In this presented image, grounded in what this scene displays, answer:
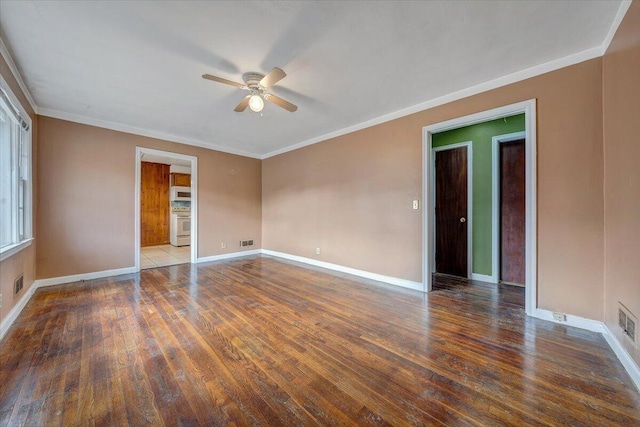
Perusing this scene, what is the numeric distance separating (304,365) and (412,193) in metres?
2.59

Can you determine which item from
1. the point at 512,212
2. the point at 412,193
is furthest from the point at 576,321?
the point at 412,193

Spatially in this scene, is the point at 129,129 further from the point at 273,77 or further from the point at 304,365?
the point at 304,365

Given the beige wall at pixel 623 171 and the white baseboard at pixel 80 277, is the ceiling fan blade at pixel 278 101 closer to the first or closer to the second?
the beige wall at pixel 623 171

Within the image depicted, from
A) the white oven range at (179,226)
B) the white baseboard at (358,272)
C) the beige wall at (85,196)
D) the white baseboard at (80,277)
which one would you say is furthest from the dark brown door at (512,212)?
the white oven range at (179,226)

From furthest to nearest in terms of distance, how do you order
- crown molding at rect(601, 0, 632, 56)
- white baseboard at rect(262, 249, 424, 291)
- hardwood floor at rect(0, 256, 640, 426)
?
white baseboard at rect(262, 249, 424, 291) < crown molding at rect(601, 0, 632, 56) < hardwood floor at rect(0, 256, 640, 426)

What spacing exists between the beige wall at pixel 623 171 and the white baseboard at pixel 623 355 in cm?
5

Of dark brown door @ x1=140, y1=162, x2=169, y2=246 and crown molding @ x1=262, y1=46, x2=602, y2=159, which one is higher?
crown molding @ x1=262, y1=46, x2=602, y2=159

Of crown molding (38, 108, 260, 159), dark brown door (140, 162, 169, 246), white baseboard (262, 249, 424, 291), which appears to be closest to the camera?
white baseboard (262, 249, 424, 291)

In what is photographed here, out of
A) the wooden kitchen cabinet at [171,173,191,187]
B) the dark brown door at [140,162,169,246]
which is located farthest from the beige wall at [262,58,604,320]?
the dark brown door at [140,162,169,246]

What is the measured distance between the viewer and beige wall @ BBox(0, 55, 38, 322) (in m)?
2.28

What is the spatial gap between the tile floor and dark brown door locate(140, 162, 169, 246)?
41cm

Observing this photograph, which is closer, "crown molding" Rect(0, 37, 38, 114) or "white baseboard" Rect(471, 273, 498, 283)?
"crown molding" Rect(0, 37, 38, 114)

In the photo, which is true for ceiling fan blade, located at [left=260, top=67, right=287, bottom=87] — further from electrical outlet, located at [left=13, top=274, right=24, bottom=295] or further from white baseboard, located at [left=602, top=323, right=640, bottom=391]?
electrical outlet, located at [left=13, top=274, right=24, bottom=295]

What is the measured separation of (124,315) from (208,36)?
2.84 meters
